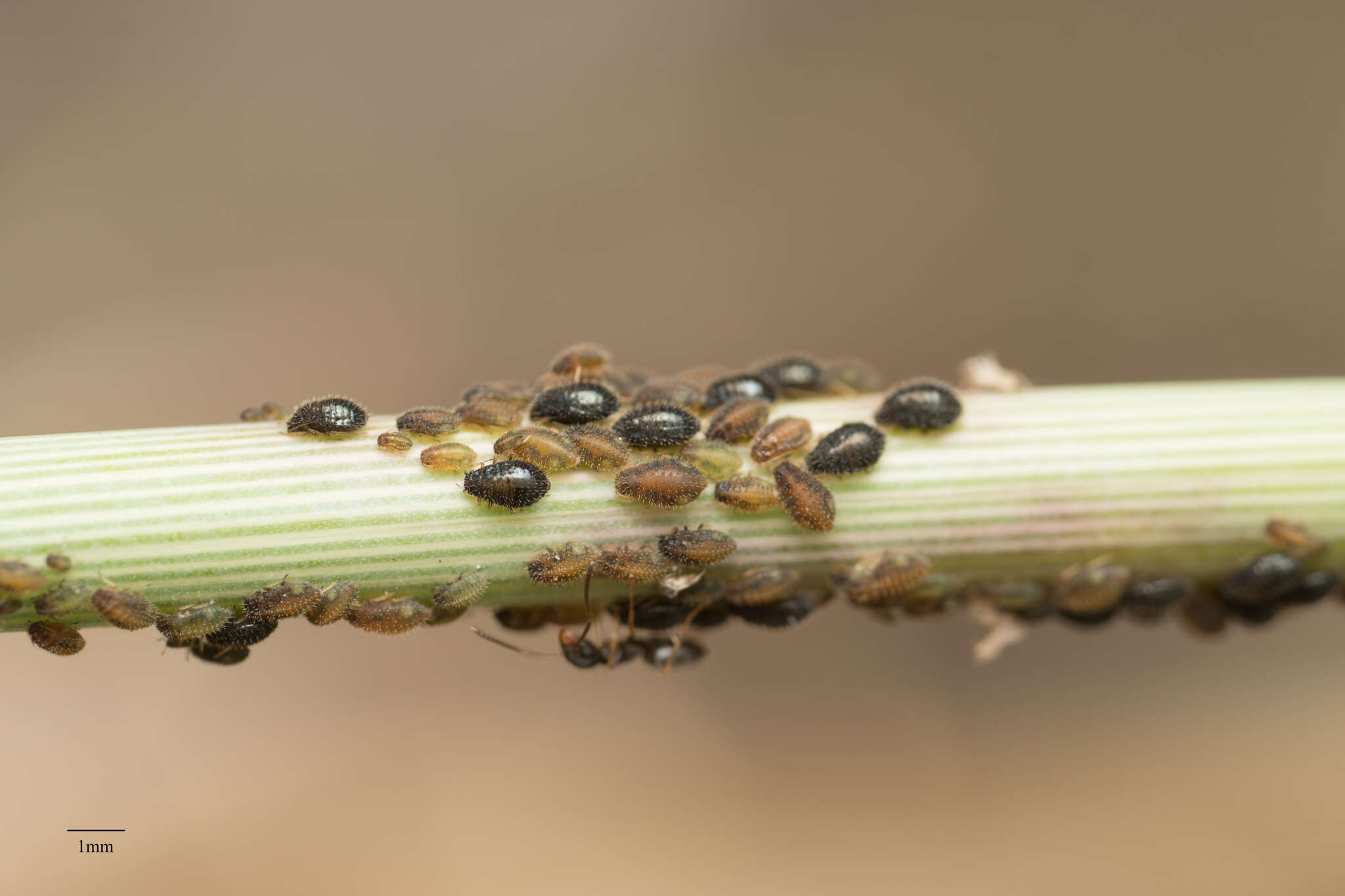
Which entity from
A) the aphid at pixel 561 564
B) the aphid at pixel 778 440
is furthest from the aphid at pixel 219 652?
the aphid at pixel 778 440

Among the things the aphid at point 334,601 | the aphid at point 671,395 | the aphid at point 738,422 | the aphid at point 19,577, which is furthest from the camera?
the aphid at point 671,395

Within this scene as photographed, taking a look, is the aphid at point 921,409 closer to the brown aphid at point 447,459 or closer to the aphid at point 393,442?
the brown aphid at point 447,459

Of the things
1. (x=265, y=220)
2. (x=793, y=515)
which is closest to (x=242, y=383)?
(x=265, y=220)

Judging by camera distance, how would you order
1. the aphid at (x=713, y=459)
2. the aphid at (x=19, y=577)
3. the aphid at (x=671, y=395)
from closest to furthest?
the aphid at (x=19, y=577), the aphid at (x=713, y=459), the aphid at (x=671, y=395)

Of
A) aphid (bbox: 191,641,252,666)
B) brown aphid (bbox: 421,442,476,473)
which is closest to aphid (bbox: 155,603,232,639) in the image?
aphid (bbox: 191,641,252,666)

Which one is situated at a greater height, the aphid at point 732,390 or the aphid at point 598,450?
the aphid at point 732,390

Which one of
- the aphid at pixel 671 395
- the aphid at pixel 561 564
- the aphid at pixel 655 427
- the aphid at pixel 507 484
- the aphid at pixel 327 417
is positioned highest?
the aphid at pixel 671 395

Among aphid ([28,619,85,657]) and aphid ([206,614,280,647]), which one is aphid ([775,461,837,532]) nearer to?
aphid ([206,614,280,647])
